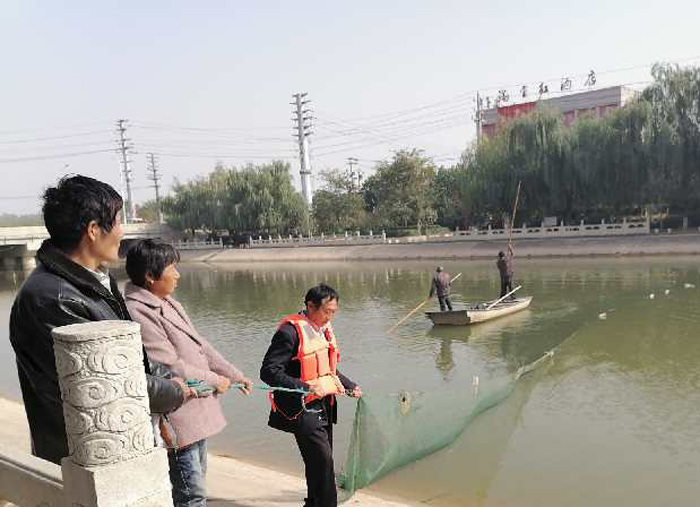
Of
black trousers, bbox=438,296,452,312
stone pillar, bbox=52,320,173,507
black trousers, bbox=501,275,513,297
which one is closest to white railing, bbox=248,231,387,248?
black trousers, bbox=501,275,513,297

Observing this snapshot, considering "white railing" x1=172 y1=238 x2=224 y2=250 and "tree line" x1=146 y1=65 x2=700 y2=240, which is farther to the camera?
"white railing" x1=172 y1=238 x2=224 y2=250

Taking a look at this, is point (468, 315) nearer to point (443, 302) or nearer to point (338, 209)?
point (443, 302)

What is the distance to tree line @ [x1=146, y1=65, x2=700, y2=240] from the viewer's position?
28688mm

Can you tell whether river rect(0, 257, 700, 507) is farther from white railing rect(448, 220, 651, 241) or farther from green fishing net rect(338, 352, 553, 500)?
white railing rect(448, 220, 651, 241)

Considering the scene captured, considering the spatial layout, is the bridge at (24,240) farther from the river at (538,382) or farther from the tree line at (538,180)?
the river at (538,382)

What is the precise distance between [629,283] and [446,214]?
80.8 ft

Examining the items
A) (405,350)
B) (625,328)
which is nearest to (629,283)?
(625,328)

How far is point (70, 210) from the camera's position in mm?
2154

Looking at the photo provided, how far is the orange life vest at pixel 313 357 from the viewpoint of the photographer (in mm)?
3684

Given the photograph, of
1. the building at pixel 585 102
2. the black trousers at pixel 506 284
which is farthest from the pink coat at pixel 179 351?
the building at pixel 585 102

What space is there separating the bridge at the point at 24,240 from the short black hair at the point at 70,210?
39.4 metres

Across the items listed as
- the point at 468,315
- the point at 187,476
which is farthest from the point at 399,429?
the point at 468,315

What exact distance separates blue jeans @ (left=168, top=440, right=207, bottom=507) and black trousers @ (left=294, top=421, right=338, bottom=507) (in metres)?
0.76

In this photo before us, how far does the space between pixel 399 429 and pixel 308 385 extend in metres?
1.68
